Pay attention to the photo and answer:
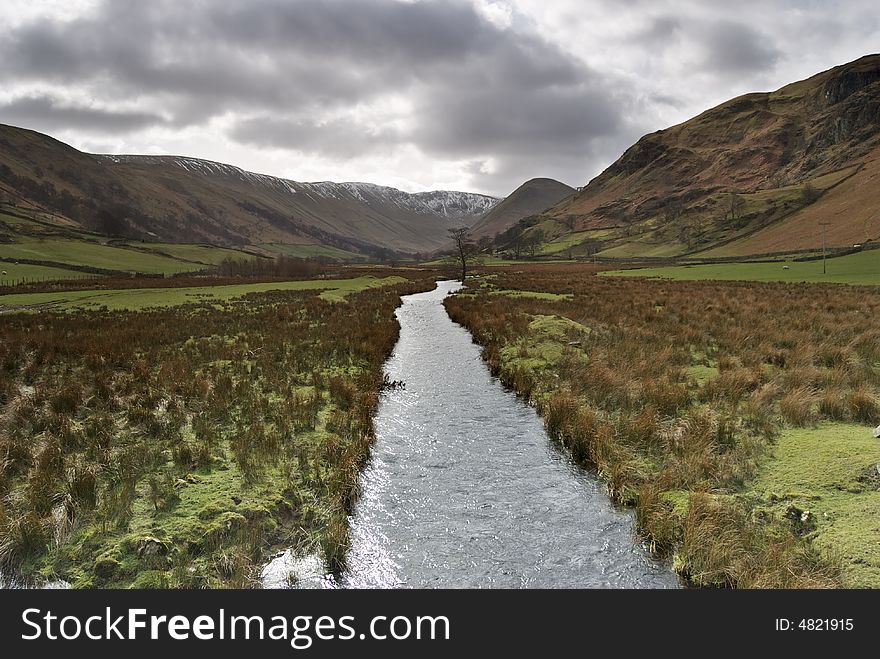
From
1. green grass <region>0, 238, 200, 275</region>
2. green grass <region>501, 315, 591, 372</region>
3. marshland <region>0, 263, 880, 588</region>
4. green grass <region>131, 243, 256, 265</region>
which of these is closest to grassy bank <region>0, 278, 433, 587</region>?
marshland <region>0, 263, 880, 588</region>

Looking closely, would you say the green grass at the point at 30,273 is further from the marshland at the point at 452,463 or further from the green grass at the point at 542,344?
the green grass at the point at 542,344

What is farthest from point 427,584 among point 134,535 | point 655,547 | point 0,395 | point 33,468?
point 0,395

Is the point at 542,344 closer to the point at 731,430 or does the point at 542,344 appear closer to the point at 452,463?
the point at 731,430

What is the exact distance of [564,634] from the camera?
4289 mm

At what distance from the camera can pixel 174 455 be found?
306 inches

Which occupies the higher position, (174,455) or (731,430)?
(731,430)

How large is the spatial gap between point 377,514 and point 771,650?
16.3 feet

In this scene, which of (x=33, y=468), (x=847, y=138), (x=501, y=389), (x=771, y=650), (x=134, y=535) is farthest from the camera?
(x=847, y=138)

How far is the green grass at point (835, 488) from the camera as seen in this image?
484 centimetres

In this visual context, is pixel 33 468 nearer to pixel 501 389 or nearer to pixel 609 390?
pixel 501 389

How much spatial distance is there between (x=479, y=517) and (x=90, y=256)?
384 ft

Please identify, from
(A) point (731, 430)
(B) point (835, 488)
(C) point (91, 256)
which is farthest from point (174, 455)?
(C) point (91, 256)

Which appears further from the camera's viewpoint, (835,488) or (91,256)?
(91,256)

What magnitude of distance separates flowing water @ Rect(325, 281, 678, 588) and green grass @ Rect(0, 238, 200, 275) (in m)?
95.7
